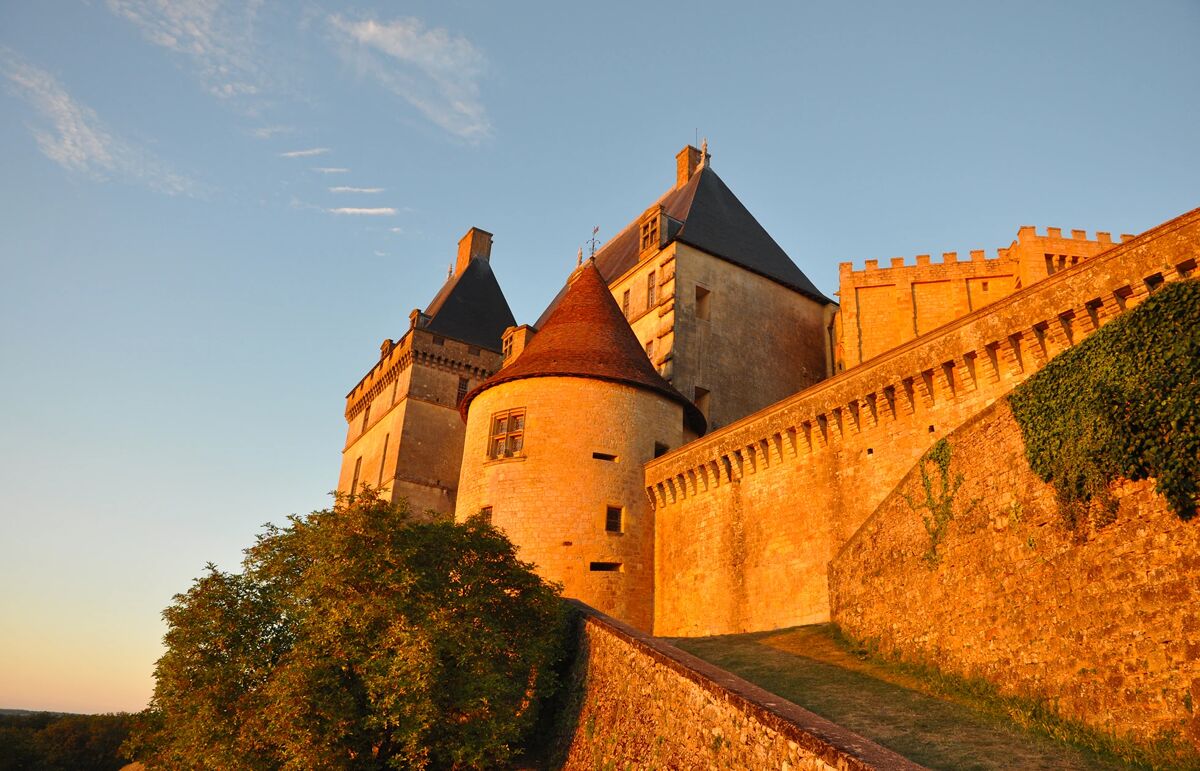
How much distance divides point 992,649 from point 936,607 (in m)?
1.25

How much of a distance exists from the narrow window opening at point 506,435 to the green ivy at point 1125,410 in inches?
552

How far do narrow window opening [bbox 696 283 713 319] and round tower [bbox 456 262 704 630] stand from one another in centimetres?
546

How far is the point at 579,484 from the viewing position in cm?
2127

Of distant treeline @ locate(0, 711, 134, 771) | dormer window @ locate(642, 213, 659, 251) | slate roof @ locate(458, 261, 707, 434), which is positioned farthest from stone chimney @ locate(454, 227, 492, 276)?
distant treeline @ locate(0, 711, 134, 771)

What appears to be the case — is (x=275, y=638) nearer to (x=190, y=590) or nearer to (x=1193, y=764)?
(x=190, y=590)

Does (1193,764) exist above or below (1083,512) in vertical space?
below

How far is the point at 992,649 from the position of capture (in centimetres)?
1012

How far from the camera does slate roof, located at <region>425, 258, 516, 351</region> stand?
1467 inches

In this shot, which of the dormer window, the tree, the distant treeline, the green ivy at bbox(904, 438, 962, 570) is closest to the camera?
the tree

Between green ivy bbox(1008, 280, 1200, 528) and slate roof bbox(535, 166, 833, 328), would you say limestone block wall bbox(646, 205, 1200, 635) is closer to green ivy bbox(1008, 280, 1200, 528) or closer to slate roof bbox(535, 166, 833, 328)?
green ivy bbox(1008, 280, 1200, 528)

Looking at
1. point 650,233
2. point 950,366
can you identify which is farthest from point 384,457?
point 950,366

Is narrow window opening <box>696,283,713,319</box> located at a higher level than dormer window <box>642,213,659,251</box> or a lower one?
lower

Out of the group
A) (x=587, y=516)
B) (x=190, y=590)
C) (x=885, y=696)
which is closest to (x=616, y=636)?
(x=885, y=696)

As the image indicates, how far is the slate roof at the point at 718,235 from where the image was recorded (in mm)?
29828
